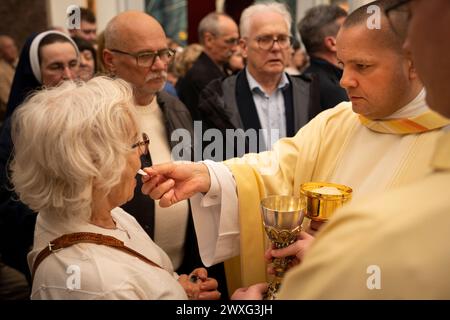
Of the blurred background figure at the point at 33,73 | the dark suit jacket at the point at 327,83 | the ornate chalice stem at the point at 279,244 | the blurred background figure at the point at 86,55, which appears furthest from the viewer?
the blurred background figure at the point at 86,55

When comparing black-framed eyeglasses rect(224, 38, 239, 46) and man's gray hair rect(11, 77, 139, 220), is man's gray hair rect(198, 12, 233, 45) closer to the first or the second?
black-framed eyeglasses rect(224, 38, 239, 46)

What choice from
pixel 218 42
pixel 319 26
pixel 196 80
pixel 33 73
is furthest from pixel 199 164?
pixel 218 42

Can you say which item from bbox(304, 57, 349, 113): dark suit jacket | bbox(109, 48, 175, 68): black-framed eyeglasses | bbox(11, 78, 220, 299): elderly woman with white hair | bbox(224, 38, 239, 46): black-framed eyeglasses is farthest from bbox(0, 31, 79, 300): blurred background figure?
bbox(224, 38, 239, 46): black-framed eyeglasses

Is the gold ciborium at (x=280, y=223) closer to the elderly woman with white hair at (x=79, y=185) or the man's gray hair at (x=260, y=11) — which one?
the elderly woman with white hair at (x=79, y=185)

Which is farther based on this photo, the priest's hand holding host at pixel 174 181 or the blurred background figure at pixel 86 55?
the blurred background figure at pixel 86 55

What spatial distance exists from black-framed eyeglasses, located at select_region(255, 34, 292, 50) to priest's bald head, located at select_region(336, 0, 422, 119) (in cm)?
139

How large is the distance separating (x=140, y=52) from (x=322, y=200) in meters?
1.40

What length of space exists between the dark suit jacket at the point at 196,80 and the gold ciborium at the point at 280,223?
6.13 ft

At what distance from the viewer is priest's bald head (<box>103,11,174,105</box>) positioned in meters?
2.49

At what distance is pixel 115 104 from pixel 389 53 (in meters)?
1.01

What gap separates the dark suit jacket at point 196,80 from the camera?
142 inches

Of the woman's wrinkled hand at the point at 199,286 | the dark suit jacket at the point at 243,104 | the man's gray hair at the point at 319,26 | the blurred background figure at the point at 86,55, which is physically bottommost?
the woman's wrinkled hand at the point at 199,286

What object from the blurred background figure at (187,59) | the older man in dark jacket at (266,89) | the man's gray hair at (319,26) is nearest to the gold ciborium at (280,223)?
the older man in dark jacket at (266,89)
